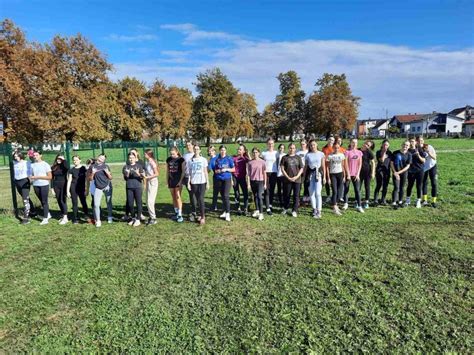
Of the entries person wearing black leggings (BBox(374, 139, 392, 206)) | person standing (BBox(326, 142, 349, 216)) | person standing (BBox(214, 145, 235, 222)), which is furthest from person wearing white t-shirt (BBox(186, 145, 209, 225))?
person wearing black leggings (BBox(374, 139, 392, 206))

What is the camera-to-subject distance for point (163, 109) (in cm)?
4622

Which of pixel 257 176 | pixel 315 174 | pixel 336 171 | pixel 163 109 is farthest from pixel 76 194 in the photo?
pixel 163 109

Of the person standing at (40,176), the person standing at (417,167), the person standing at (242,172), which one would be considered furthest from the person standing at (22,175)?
the person standing at (417,167)

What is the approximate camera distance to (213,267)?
5223 mm

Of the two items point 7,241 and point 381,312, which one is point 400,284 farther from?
point 7,241

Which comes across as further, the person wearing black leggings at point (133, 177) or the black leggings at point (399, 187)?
the black leggings at point (399, 187)

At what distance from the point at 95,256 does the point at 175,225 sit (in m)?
2.16

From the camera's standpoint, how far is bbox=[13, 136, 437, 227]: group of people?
25.7 ft

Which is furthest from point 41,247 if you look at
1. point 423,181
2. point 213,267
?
point 423,181

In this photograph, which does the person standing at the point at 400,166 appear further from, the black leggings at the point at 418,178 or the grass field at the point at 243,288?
the grass field at the point at 243,288

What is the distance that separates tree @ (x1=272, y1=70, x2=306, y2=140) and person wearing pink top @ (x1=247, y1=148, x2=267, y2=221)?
59305mm

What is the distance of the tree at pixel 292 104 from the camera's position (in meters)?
65.9

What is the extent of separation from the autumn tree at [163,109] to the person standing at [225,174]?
1558 inches

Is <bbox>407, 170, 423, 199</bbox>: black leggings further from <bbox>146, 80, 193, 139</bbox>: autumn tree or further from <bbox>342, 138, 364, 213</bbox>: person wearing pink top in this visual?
<bbox>146, 80, 193, 139</bbox>: autumn tree
